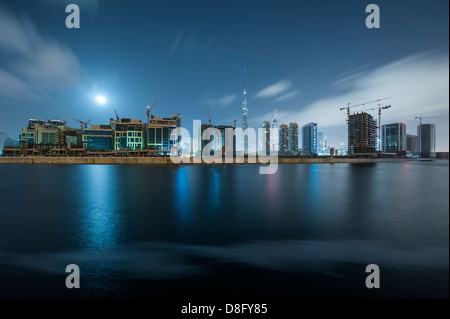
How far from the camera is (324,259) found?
1048 centimetres

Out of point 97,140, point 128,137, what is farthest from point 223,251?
point 97,140

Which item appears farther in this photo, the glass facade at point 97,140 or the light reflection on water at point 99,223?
the glass facade at point 97,140

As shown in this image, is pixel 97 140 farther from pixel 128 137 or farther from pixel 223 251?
pixel 223 251

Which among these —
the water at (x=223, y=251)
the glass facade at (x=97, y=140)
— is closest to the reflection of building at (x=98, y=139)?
the glass facade at (x=97, y=140)

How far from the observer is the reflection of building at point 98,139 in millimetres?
154875

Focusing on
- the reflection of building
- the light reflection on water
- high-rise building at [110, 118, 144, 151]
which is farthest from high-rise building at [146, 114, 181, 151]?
the light reflection on water

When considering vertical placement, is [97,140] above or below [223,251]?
above

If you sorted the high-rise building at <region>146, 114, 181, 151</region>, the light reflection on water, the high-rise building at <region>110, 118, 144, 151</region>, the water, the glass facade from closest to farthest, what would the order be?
1. the water
2. the light reflection on water
3. the glass facade
4. the high-rise building at <region>110, 118, 144, 151</region>
5. the high-rise building at <region>146, 114, 181, 151</region>

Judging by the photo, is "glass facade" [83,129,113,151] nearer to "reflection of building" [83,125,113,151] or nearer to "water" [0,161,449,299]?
"reflection of building" [83,125,113,151]

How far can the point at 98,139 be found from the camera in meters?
157

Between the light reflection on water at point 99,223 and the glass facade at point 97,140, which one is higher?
the glass facade at point 97,140

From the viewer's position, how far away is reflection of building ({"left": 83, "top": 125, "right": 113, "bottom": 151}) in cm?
15488

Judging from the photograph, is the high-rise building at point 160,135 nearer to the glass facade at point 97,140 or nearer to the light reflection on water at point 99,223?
the glass facade at point 97,140
